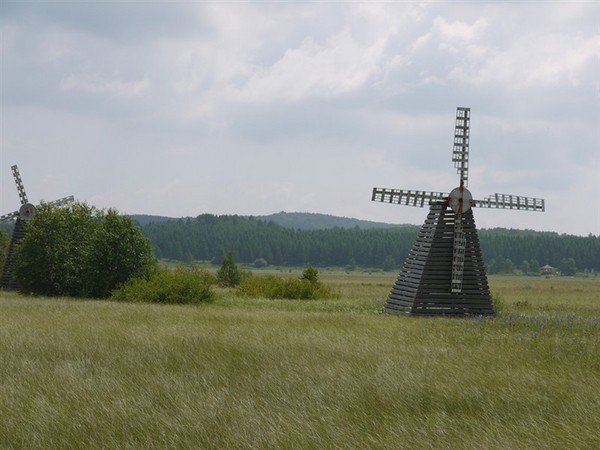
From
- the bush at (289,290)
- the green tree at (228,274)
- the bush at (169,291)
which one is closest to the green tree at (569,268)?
the green tree at (228,274)

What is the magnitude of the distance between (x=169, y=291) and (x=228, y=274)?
78.2 feet

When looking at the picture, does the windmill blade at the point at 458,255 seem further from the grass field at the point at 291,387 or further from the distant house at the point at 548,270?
the distant house at the point at 548,270

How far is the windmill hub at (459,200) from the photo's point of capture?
1245 inches

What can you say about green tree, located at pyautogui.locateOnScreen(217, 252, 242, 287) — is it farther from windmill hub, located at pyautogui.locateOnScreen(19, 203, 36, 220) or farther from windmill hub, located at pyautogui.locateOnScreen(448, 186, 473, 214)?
windmill hub, located at pyautogui.locateOnScreen(448, 186, 473, 214)

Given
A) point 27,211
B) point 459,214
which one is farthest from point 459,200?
point 27,211

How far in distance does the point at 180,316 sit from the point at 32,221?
19.6 metres

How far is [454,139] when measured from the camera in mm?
33031

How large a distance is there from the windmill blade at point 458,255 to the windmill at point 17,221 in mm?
24418

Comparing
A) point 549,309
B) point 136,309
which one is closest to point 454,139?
point 549,309

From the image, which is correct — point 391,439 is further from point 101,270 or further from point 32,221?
point 32,221

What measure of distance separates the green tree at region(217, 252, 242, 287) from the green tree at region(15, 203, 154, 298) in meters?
17.6

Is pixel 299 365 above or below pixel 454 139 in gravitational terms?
below

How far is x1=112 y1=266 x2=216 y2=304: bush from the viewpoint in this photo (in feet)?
124

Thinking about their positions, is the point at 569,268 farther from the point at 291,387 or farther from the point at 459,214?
the point at 291,387
